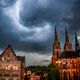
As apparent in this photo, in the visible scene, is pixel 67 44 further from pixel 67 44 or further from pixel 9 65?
pixel 9 65

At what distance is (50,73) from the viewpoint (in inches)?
4063

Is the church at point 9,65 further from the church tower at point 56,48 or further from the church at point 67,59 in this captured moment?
the church tower at point 56,48

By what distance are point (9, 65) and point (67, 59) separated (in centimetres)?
5062

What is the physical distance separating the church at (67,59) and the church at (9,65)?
1614 inches

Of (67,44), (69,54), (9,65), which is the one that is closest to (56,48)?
(67,44)

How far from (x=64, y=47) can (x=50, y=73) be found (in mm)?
35265

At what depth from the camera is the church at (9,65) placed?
7794 centimetres

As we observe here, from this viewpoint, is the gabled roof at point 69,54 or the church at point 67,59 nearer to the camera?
the church at point 67,59

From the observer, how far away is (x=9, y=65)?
3098 inches

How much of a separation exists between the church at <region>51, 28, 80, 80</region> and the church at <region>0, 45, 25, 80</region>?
41004mm

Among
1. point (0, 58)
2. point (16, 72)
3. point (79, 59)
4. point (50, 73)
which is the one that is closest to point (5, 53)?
point (0, 58)

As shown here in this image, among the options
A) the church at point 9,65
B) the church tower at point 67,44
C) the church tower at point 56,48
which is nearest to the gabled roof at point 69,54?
the church tower at point 67,44

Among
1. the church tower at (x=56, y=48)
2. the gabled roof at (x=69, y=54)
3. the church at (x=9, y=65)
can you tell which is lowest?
the church at (x=9, y=65)

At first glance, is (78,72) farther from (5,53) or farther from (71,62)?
(5,53)
